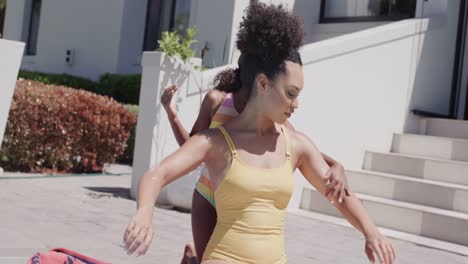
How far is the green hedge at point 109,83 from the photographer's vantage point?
14.2 m

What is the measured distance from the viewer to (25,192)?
8328 mm

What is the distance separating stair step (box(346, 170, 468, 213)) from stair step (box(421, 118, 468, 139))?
1.24m

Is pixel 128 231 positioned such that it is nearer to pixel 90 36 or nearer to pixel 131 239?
pixel 131 239

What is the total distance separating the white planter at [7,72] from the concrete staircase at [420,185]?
403cm

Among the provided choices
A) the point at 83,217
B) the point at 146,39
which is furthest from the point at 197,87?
the point at 146,39

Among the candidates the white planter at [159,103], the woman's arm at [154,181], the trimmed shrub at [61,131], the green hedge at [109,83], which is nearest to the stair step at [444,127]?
the white planter at [159,103]

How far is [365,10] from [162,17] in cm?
524

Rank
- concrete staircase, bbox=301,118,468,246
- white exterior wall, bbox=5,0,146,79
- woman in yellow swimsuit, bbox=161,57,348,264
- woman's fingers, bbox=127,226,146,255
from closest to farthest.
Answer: woman's fingers, bbox=127,226,146,255
woman in yellow swimsuit, bbox=161,57,348,264
concrete staircase, bbox=301,118,468,246
white exterior wall, bbox=5,0,146,79

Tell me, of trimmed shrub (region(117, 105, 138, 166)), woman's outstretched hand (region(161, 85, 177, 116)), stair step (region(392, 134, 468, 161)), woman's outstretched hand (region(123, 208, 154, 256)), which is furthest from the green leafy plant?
woman's outstretched hand (region(123, 208, 154, 256))

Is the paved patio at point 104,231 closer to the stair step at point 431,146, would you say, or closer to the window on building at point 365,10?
the stair step at point 431,146

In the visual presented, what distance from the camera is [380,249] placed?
9.08 ft

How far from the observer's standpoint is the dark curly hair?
2812mm

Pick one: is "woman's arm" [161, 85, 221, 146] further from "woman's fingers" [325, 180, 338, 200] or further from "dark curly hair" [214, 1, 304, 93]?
"woman's fingers" [325, 180, 338, 200]

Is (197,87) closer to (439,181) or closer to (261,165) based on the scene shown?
(439,181)
